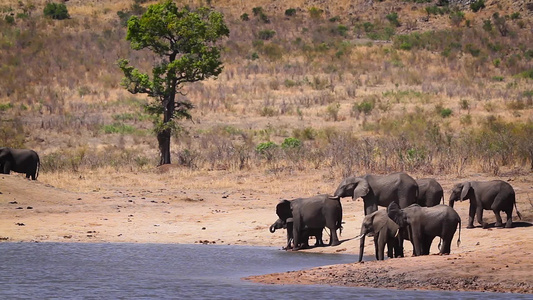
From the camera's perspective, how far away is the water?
12.3 metres

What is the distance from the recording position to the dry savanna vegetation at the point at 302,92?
28.2 meters

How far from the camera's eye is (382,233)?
14.2 m

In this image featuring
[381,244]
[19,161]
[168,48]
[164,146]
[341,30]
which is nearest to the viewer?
[381,244]

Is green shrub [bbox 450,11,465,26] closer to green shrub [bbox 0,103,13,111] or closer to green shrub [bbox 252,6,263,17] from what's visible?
green shrub [bbox 252,6,263,17]

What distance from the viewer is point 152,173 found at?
27.8 metres

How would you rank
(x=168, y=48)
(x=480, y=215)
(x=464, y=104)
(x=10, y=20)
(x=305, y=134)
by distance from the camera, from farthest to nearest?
1. (x=10, y=20)
2. (x=464, y=104)
3. (x=305, y=134)
4. (x=168, y=48)
5. (x=480, y=215)

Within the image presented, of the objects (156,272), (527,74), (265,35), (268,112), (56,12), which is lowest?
(156,272)

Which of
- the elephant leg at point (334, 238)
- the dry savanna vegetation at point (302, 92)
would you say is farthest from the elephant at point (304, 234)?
the dry savanna vegetation at point (302, 92)

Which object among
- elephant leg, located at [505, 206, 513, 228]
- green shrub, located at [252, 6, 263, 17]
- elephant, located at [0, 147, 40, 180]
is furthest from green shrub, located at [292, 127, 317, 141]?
green shrub, located at [252, 6, 263, 17]

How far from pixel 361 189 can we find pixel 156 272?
15.8 feet

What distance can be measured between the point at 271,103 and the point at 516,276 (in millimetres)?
29598

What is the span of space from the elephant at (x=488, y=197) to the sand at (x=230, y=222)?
1.19ft

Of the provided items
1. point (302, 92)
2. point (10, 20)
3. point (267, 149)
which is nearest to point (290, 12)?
point (10, 20)

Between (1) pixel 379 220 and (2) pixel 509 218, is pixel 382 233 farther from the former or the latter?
(2) pixel 509 218
